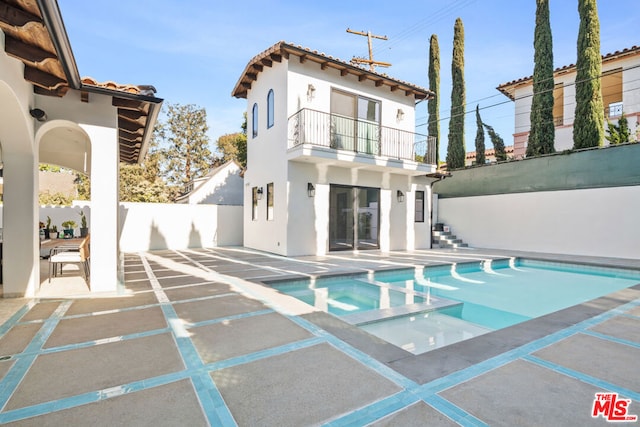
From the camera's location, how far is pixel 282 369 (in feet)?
9.34

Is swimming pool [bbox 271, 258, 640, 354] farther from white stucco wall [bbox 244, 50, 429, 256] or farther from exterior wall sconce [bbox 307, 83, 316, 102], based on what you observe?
exterior wall sconce [bbox 307, 83, 316, 102]

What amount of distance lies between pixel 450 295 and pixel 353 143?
675 centimetres

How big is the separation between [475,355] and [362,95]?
10944mm

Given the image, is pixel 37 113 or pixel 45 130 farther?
pixel 45 130

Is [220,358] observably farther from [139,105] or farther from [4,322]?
[139,105]

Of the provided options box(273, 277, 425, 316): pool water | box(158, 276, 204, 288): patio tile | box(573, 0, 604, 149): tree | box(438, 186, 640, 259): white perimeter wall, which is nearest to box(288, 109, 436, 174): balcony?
box(438, 186, 640, 259): white perimeter wall

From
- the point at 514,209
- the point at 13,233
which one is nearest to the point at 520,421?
the point at 13,233

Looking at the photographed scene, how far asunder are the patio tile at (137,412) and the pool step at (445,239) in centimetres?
1411

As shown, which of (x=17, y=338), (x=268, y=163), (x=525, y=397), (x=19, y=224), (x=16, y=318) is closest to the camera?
(x=525, y=397)

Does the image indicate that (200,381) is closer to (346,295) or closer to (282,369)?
(282,369)

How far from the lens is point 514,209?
14086 millimetres

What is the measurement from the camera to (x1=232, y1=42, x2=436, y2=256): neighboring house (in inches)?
426

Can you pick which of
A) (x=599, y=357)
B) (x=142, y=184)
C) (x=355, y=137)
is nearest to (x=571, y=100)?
(x=355, y=137)

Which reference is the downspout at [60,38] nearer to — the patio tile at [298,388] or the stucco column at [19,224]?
the stucco column at [19,224]
